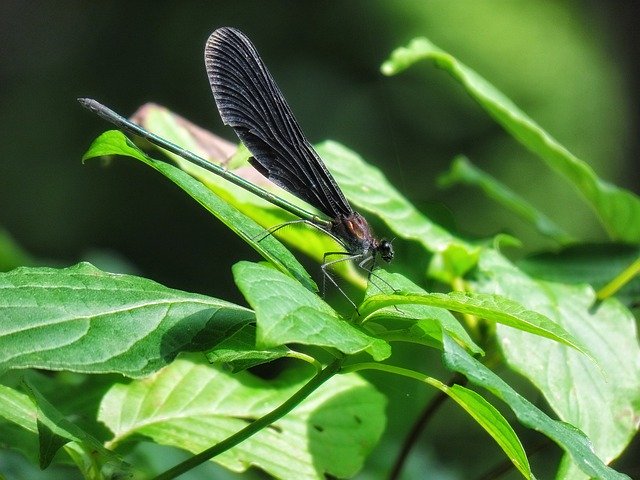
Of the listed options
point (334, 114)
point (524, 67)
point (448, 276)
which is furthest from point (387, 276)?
point (334, 114)

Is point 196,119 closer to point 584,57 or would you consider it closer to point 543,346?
point 584,57

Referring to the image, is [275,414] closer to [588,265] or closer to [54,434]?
[54,434]

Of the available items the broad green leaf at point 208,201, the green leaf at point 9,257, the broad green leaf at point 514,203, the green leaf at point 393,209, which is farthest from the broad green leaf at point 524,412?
the green leaf at point 9,257

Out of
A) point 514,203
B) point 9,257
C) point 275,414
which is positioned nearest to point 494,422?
point 275,414

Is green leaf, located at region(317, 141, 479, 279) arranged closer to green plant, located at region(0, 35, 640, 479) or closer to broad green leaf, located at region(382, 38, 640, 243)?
green plant, located at region(0, 35, 640, 479)

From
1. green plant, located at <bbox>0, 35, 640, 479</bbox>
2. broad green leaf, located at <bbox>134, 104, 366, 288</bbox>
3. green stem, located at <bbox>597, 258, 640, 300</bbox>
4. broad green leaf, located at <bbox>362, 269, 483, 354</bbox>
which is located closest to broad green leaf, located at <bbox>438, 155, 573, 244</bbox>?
green plant, located at <bbox>0, 35, 640, 479</bbox>
